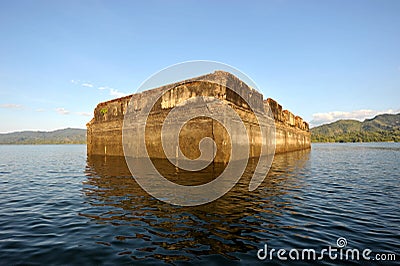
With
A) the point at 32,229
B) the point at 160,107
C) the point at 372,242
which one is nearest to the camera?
the point at 372,242

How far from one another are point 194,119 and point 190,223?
938cm

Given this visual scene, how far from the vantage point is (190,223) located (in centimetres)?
451

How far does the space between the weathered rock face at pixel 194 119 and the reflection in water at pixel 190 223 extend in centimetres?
609

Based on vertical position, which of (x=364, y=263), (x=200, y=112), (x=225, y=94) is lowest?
(x=364, y=263)

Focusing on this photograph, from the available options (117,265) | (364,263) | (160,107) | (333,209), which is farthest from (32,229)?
(160,107)

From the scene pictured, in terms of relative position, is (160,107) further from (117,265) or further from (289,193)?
(117,265)

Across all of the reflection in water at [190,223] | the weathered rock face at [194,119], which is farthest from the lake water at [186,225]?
the weathered rock face at [194,119]

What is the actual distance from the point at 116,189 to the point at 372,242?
690 centimetres

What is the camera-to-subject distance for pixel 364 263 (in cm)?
311

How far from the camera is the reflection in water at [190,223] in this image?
11.1 ft

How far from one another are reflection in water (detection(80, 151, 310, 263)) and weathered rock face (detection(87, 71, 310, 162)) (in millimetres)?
6088

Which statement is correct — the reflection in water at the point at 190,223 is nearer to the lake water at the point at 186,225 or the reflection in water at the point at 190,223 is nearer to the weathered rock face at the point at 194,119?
the lake water at the point at 186,225

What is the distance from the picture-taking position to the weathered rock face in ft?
42.2

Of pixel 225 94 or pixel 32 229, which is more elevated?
pixel 225 94
